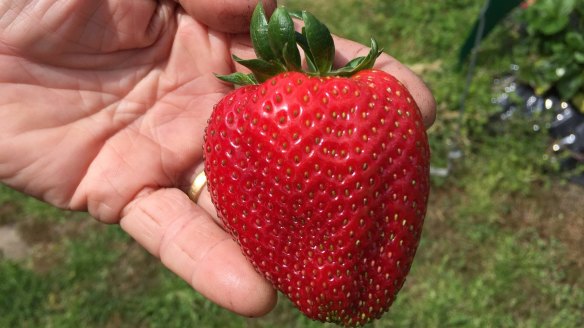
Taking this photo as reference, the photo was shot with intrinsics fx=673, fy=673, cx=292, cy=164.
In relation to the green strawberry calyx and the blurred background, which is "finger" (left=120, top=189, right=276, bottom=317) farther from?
the blurred background

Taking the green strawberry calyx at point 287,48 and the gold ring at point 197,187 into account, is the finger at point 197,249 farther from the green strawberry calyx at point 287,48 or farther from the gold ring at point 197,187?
the green strawberry calyx at point 287,48

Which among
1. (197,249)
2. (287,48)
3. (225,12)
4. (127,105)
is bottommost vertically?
(197,249)

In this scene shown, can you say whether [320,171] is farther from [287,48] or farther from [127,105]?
[127,105]

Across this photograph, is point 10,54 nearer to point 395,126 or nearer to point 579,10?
point 395,126

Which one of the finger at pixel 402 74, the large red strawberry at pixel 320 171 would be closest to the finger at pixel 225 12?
the finger at pixel 402 74

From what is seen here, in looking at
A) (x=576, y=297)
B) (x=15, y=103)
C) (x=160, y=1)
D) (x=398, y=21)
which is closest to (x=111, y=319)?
(x=15, y=103)

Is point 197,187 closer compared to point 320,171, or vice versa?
point 320,171

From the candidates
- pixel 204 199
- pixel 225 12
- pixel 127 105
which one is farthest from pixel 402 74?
pixel 127 105

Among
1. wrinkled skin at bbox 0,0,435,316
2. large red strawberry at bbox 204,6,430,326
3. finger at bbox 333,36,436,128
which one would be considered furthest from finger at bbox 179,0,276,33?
large red strawberry at bbox 204,6,430,326
